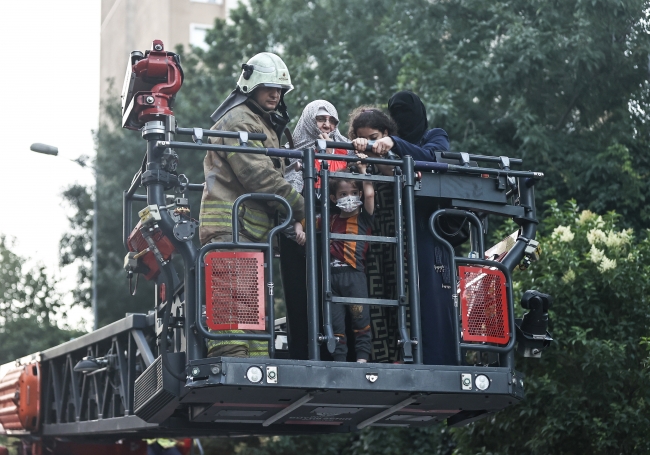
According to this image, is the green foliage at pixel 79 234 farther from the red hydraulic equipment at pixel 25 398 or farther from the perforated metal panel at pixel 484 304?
the perforated metal panel at pixel 484 304

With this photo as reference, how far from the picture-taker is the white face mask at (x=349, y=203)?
588cm

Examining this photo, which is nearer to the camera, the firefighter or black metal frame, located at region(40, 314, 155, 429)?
the firefighter

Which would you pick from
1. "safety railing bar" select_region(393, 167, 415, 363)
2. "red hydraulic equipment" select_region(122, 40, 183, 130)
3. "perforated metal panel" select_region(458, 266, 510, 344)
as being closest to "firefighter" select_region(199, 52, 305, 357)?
"red hydraulic equipment" select_region(122, 40, 183, 130)

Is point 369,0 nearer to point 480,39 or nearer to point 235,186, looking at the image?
point 480,39

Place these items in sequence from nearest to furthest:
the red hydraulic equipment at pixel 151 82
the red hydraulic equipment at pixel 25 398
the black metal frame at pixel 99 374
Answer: the red hydraulic equipment at pixel 151 82 → the black metal frame at pixel 99 374 → the red hydraulic equipment at pixel 25 398

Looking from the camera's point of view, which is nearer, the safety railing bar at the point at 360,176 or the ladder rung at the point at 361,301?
the ladder rung at the point at 361,301

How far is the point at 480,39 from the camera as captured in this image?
736 inches

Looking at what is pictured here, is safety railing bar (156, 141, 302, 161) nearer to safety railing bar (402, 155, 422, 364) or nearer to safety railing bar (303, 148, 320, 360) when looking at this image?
safety railing bar (303, 148, 320, 360)

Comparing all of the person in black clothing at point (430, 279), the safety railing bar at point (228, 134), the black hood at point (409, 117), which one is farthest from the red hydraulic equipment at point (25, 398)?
the person in black clothing at point (430, 279)

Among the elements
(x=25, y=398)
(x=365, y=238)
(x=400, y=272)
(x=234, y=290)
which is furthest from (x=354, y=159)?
(x=25, y=398)

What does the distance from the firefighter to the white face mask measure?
0.22 metres

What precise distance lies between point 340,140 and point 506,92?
471 inches

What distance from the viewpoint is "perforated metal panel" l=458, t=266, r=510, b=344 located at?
5922mm

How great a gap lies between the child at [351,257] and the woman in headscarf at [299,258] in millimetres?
219
